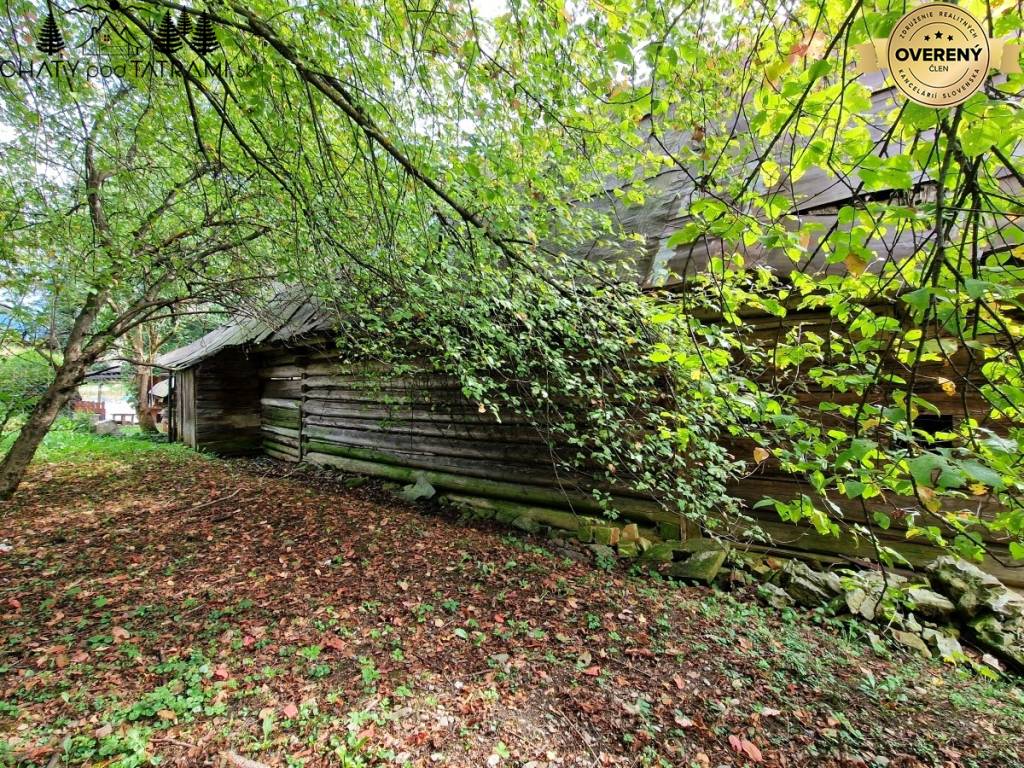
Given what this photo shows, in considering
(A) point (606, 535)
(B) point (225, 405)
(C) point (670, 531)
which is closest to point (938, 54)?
(C) point (670, 531)

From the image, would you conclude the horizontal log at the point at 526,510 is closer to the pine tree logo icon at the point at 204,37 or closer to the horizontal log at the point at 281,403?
the pine tree logo icon at the point at 204,37

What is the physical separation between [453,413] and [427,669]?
11.7 feet

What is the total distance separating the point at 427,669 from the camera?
260cm

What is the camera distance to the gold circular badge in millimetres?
1174

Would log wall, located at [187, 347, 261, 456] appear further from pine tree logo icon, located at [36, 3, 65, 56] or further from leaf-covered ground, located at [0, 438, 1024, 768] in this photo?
pine tree logo icon, located at [36, 3, 65, 56]

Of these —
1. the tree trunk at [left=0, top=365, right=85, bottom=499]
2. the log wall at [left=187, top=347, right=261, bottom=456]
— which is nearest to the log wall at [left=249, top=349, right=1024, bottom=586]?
the log wall at [left=187, top=347, right=261, bottom=456]

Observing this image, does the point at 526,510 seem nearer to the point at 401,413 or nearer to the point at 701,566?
the point at 701,566

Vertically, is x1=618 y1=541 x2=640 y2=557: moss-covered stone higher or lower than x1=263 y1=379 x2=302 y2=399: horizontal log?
lower

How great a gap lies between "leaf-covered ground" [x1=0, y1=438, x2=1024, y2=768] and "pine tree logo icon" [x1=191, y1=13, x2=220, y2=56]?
317cm

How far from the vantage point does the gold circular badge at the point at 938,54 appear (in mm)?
1174

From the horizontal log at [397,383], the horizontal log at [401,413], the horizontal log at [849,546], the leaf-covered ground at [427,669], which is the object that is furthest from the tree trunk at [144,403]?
the horizontal log at [849,546]

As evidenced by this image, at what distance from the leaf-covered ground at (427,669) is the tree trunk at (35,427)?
6.41 feet

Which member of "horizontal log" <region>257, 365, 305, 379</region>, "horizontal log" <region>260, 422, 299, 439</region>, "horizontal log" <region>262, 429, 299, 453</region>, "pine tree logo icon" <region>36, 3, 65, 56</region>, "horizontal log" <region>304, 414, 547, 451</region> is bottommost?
"horizontal log" <region>262, 429, 299, 453</region>

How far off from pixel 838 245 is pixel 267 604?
4.02 metres
